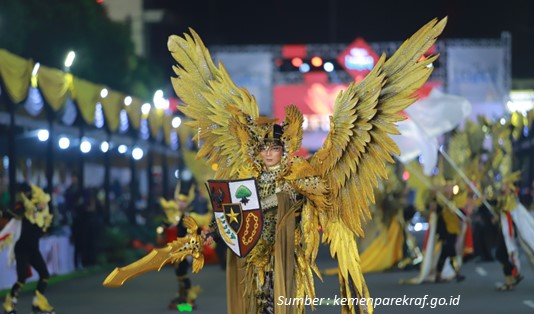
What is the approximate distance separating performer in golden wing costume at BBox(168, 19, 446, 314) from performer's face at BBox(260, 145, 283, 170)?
1.9 inches

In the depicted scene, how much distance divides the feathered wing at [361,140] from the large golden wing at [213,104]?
2.29 feet

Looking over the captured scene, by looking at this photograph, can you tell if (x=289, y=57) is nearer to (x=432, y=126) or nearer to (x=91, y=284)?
(x=432, y=126)

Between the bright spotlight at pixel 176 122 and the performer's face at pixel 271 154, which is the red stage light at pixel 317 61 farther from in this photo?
the performer's face at pixel 271 154

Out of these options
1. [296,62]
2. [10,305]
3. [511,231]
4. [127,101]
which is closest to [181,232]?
[10,305]

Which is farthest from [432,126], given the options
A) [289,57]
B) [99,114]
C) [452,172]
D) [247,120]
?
[289,57]

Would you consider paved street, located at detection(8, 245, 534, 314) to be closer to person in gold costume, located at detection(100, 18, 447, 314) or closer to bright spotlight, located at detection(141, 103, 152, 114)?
person in gold costume, located at detection(100, 18, 447, 314)

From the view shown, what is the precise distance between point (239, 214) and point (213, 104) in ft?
4.25

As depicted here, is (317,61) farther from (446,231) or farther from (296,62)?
(446,231)

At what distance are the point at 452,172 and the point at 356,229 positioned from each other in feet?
43.6

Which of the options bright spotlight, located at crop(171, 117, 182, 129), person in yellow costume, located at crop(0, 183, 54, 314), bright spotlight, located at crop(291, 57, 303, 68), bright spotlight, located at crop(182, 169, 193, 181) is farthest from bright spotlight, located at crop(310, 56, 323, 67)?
person in yellow costume, located at crop(0, 183, 54, 314)

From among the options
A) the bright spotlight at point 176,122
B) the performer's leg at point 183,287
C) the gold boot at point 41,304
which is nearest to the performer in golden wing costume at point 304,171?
Answer: the gold boot at point 41,304

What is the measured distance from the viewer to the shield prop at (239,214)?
9.31m

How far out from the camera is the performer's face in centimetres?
972

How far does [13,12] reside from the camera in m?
31.9
